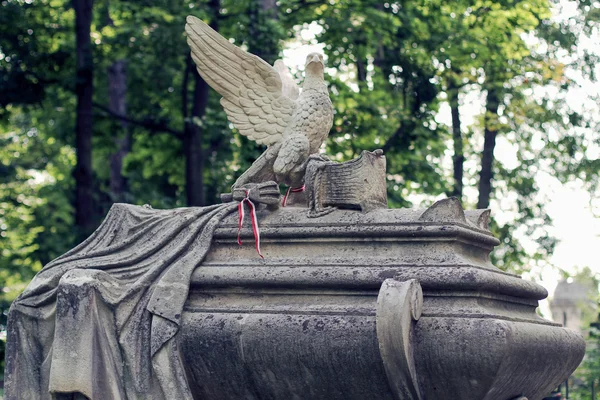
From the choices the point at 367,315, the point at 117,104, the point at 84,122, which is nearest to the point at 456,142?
the point at 84,122

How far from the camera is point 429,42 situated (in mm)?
15891

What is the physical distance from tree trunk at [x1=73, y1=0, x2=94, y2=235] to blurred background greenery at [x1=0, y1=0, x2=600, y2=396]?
0.07 feet

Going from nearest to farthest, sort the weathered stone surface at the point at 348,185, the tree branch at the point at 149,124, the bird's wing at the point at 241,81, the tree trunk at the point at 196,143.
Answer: the weathered stone surface at the point at 348,185 → the bird's wing at the point at 241,81 → the tree trunk at the point at 196,143 → the tree branch at the point at 149,124

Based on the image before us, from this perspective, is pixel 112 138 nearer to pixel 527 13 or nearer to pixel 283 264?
pixel 527 13

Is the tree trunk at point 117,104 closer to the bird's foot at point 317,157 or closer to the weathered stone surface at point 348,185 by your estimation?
the bird's foot at point 317,157

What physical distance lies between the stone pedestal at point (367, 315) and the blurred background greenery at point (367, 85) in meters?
7.32

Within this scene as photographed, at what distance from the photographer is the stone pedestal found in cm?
A: 629

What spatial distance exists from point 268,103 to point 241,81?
0.28m

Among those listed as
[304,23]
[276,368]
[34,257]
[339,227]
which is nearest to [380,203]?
[339,227]

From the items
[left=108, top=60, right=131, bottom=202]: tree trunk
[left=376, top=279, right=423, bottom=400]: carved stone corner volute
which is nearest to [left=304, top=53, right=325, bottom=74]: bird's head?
[left=376, top=279, right=423, bottom=400]: carved stone corner volute

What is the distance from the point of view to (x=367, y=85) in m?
16.2

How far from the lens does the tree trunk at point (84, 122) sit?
16.2 m

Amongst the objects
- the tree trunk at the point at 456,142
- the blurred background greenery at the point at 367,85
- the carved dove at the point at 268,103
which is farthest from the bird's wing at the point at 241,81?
the tree trunk at the point at 456,142

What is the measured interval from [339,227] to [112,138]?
43.1 ft
